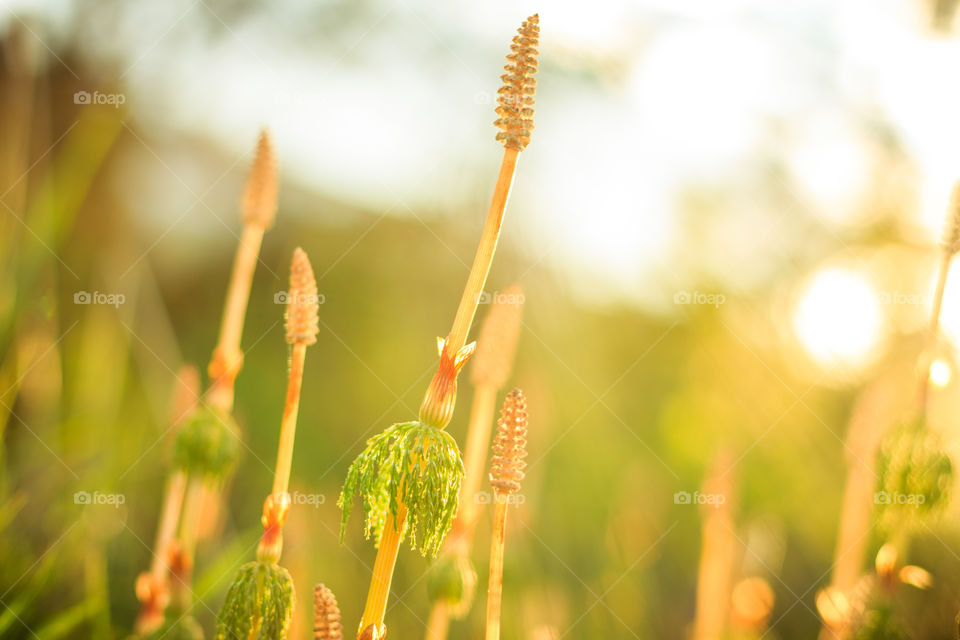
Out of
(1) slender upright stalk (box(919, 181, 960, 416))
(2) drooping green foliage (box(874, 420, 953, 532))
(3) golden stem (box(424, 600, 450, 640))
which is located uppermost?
(1) slender upright stalk (box(919, 181, 960, 416))

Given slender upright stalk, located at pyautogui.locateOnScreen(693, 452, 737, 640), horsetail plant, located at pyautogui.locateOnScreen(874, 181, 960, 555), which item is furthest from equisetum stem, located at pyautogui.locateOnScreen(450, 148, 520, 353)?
slender upright stalk, located at pyautogui.locateOnScreen(693, 452, 737, 640)

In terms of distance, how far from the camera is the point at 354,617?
2.13 m

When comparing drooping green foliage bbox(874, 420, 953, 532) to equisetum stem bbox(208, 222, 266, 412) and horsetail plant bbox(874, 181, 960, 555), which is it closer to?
horsetail plant bbox(874, 181, 960, 555)

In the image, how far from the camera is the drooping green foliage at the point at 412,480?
2.25 ft

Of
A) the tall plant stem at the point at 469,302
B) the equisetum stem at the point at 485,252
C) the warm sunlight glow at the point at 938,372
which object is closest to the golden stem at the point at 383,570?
the tall plant stem at the point at 469,302

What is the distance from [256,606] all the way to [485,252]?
19.8 inches

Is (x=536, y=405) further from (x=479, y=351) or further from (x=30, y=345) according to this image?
(x=30, y=345)

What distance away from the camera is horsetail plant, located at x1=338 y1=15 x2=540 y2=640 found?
0.69 metres

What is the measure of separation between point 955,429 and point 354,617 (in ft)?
6.32

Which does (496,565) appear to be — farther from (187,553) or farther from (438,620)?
(187,553)

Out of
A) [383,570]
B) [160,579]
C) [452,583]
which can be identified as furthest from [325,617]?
[160,579]

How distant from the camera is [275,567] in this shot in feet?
2.62

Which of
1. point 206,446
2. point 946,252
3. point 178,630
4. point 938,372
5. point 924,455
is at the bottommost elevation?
point 178,630

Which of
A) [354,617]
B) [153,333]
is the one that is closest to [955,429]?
[354,617]
